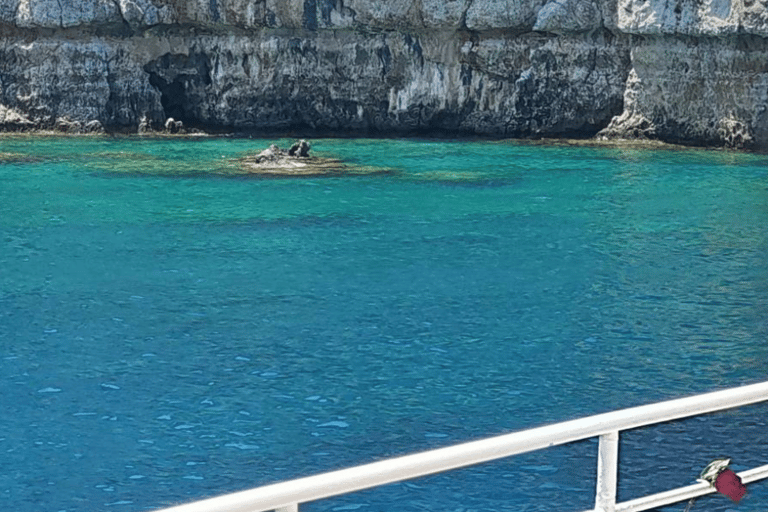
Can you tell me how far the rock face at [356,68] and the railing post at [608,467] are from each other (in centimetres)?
4633

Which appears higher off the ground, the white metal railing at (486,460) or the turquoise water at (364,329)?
the white metal railing at (486,460)

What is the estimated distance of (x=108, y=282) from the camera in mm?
26203

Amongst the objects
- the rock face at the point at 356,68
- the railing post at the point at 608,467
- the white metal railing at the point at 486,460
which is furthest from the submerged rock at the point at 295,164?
the white metal railing at the point at 486,460

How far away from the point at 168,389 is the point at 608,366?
22.8 feet

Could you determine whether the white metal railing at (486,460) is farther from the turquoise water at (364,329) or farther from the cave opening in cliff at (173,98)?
the cave opening in cliff at (173,98)

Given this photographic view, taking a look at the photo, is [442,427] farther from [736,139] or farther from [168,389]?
[736,139]

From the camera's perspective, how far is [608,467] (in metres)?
6.10

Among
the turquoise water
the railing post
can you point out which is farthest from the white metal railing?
the turquoise water

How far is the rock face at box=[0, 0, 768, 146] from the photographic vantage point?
52.5 meters

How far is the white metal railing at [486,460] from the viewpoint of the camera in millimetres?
5098

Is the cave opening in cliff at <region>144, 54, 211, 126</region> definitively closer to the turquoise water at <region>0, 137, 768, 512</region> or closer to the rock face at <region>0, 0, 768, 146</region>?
the rock face at <region>0, 0, 768, 146</region>

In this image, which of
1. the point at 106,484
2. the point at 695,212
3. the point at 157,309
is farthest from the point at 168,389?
the point at 695,212

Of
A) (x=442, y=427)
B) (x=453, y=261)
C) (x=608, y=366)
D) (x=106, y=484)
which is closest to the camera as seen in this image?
(x=106, y=484)

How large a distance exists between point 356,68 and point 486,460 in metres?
51.2
